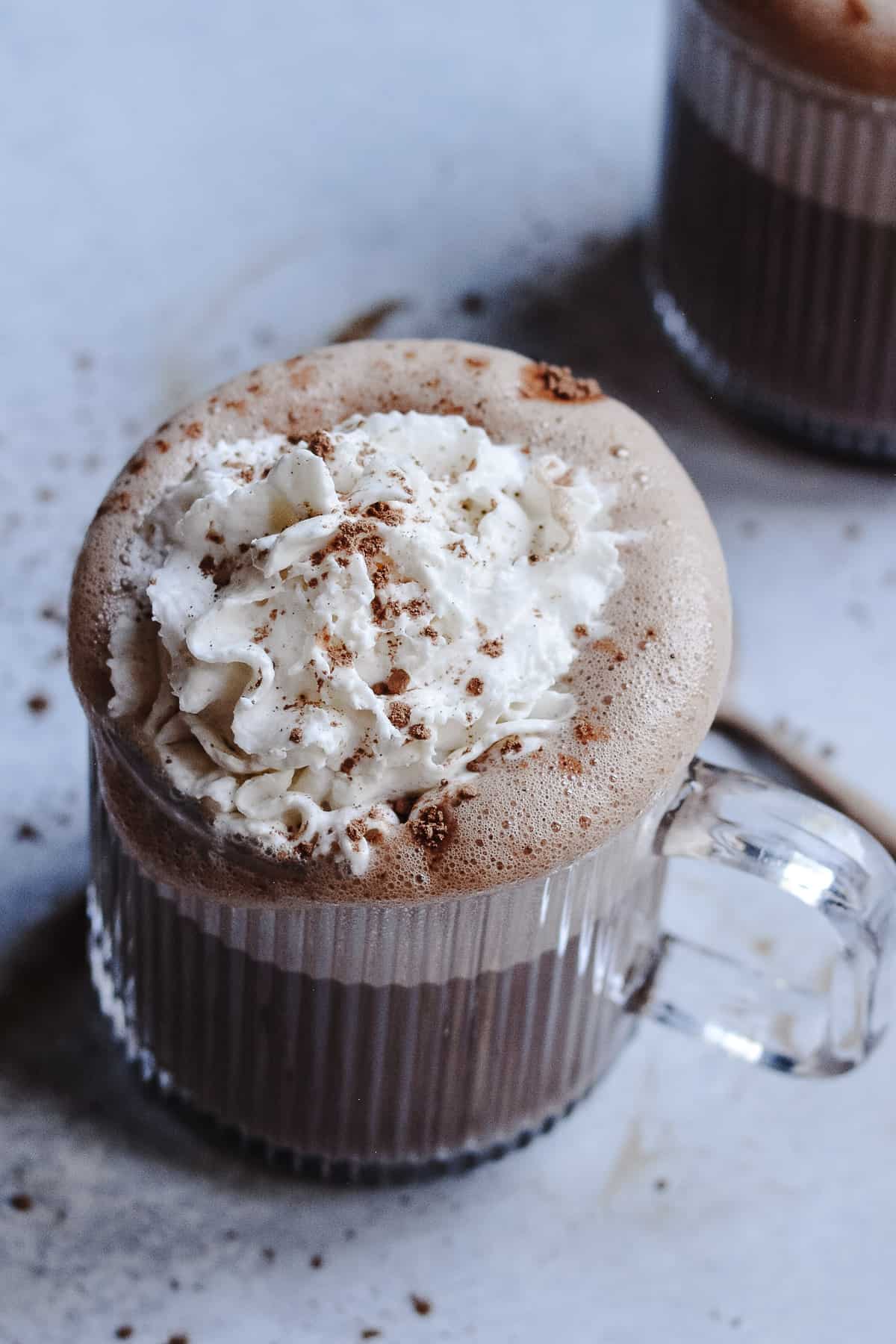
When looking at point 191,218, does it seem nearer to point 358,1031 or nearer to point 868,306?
point 868,306

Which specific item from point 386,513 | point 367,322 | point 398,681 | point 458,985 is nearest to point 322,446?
point 386,513

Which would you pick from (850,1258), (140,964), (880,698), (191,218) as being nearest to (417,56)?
(191,218)

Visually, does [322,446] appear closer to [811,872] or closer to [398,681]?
[398,681]

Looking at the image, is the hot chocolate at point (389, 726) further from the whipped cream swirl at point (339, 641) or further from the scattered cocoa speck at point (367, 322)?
the scattered cocoa speck at point (367, 322)

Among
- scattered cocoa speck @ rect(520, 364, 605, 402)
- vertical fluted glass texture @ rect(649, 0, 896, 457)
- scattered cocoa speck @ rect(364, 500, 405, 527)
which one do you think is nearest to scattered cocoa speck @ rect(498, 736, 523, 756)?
scattered cocoa speck @ rect(364, 500, 405, 527)

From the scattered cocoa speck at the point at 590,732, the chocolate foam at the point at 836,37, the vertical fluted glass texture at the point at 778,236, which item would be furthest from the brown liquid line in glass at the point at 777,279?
the scattered cocoa speck at the point at 590,732
